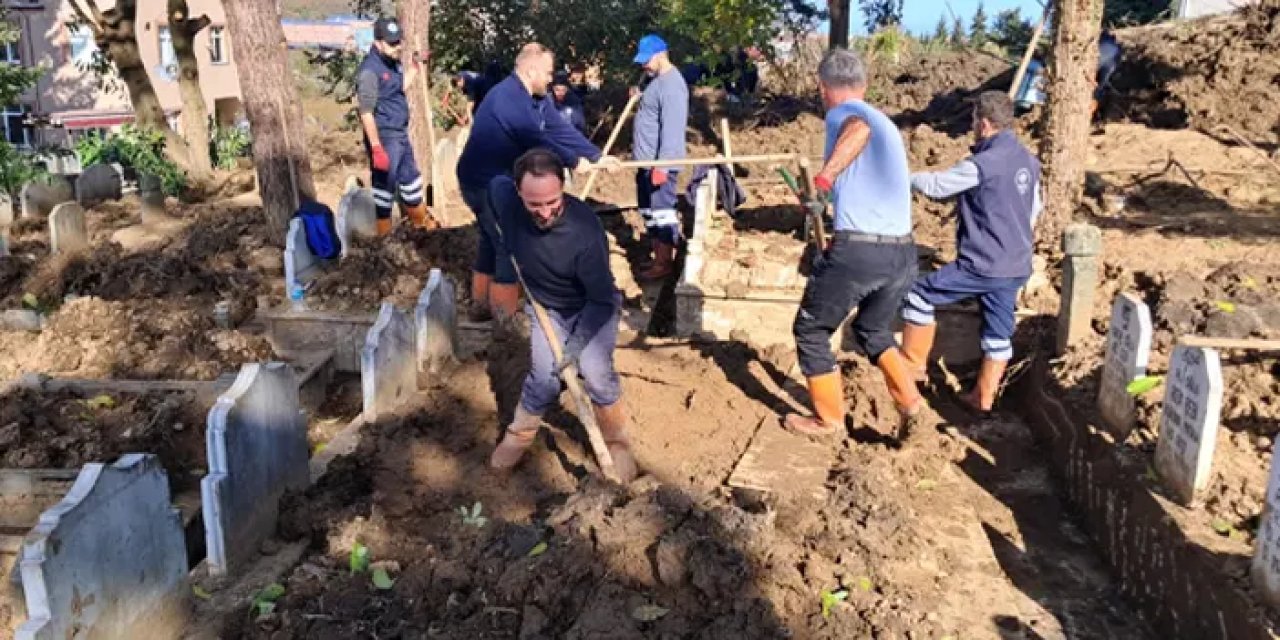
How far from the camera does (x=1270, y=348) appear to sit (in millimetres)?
4523

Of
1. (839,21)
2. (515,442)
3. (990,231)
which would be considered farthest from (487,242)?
(839,21)

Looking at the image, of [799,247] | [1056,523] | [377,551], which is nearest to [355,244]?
[799,247]

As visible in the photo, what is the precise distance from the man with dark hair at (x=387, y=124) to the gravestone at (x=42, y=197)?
536 centimetres

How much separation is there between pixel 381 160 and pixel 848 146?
16.0ft

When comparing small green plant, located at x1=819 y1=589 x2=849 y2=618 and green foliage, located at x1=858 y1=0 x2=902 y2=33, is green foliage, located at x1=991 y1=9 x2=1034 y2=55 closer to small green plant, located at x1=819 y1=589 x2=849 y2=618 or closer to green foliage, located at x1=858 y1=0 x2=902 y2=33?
green foliage, located at x1=858 y1=0 x2=902 y2=33

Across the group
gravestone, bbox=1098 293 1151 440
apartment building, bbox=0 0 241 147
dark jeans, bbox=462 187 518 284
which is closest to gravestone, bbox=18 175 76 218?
dark jeans, bbox=462 187 518 284

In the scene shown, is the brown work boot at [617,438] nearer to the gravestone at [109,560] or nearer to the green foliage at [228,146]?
the gravestone at [109,560]

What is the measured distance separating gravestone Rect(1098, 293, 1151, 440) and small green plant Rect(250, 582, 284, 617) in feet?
11.9

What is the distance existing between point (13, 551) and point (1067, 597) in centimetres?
452

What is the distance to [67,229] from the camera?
998 cm

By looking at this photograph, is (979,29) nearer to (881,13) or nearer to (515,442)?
(881,13)

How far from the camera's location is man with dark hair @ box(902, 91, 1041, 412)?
18.2 ft

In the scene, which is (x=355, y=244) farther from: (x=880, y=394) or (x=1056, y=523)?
(x=1056, y=523)

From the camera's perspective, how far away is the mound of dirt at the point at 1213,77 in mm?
12445
